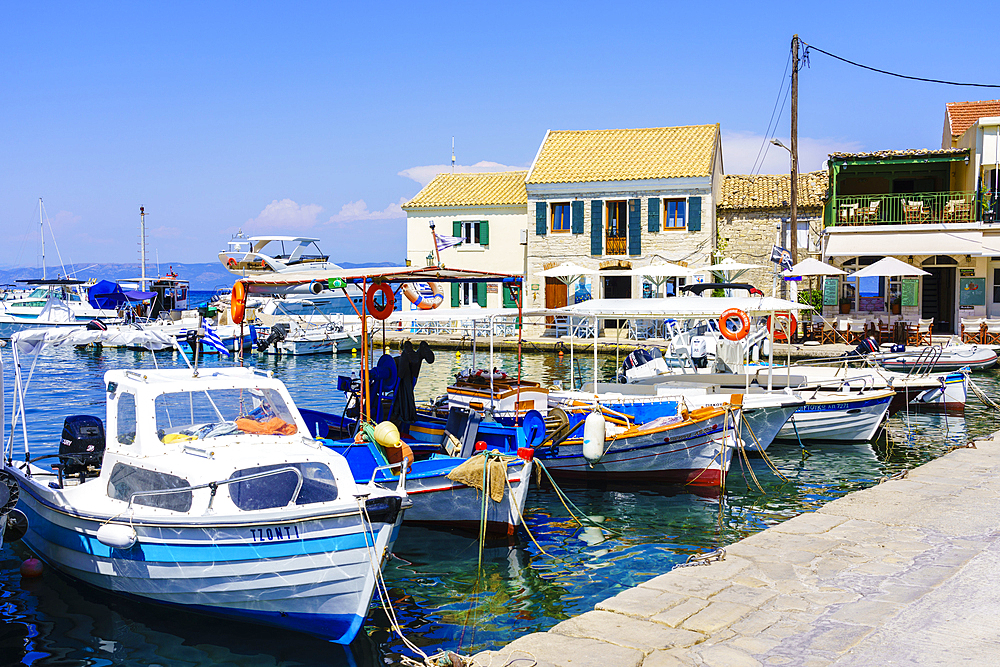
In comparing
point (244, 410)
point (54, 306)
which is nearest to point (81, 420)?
point (244, 410)

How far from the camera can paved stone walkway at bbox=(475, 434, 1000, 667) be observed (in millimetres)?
6348

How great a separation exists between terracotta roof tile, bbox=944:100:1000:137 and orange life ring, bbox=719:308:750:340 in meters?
26.8

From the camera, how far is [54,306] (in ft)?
132

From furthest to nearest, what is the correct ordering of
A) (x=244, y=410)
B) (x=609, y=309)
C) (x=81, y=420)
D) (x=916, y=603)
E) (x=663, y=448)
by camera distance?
(x=609, y=309)
(x=663, y=448)
(x=81, y=420)
(x=244, y=410)
(x=916, y=603)

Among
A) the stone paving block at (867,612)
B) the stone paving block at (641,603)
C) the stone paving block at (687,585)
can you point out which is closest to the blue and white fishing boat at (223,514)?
the stone paving block at (641,603)

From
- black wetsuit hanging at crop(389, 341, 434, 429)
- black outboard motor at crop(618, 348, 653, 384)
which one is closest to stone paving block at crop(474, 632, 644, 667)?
black wetsuit hanging at crop(389, 341, 434, 429)

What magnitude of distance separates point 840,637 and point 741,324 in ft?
34.1

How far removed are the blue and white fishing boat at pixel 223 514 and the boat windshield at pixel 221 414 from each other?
2 centimetres

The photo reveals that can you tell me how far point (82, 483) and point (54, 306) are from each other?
111 ft

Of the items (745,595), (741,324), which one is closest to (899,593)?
(745,595)

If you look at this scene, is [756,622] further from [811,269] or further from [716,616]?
[811,269]

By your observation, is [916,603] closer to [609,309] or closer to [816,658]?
[816,658]

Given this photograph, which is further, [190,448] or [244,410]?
[244,410]

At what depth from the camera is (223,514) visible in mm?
8203
